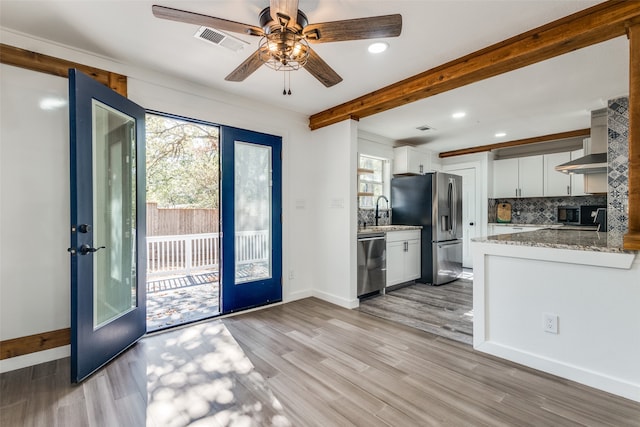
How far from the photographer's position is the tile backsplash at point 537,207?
5.12 meters

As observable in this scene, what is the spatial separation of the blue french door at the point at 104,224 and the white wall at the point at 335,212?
213 cm

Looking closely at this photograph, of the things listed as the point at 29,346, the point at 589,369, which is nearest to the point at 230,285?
the point at 29,346

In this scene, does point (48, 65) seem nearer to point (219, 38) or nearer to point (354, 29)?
point (219, 38)

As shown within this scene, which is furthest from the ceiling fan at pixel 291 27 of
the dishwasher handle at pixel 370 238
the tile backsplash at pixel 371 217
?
the tile backsplash at pixel 371 217

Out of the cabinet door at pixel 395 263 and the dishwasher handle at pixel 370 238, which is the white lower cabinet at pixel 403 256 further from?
the dishwasher handle at pixel 370 238

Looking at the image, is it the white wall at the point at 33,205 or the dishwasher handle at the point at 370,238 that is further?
the dishwasher handle at the point at 370,238

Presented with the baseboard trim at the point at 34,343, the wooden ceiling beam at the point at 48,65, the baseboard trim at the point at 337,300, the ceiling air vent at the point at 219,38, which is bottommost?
the baseboard trim at the point at 337,300

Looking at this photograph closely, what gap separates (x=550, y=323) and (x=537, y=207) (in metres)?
4.29

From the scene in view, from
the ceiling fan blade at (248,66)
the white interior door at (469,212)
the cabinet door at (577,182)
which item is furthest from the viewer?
the white interior door at (469,212)

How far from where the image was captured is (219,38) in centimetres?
218

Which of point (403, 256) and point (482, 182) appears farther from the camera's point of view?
point (482, 182)

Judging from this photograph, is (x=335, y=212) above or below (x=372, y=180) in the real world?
below

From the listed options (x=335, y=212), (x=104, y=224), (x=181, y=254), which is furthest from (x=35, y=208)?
(x=181, y=254)

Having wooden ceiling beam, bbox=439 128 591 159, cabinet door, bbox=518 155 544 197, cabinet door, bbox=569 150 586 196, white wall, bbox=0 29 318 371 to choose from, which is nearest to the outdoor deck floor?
white wall, bbox=0 29 318 371
